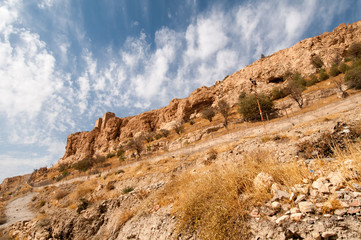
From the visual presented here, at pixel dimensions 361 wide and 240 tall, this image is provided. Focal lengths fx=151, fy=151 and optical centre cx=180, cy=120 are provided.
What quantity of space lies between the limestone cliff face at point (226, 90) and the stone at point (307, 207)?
154 ft

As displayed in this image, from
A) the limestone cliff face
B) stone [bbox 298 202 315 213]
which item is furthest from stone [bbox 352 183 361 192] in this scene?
the limestone cliff face

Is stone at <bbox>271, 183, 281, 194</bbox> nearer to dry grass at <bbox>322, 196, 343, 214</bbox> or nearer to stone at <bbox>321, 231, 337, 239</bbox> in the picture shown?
dry grass at <bbox>322, 196, 343, 214</bbox>

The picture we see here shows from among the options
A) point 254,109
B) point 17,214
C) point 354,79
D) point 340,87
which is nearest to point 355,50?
point 354,79

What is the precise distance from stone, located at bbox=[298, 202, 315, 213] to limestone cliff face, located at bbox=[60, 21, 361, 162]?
4701 cm

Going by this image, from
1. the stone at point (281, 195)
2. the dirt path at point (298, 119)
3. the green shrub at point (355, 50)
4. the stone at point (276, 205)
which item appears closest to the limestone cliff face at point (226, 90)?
the green shrub at point (355, 50)

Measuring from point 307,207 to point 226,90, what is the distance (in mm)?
55812

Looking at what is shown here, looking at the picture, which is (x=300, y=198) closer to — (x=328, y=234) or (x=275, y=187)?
(x=275, y=187)

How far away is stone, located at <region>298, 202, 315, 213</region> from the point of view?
7.73 feet

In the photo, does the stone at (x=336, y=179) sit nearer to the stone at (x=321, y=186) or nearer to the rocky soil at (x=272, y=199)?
the rocky soil at (x=272, y=199)

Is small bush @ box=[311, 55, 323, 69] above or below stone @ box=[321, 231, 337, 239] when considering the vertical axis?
above

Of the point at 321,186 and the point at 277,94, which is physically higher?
the point at 277,94

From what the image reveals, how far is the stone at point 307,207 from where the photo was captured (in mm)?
2357

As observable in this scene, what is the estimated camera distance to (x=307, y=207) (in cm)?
239

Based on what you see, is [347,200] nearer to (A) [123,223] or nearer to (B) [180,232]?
(B) [180,232]
